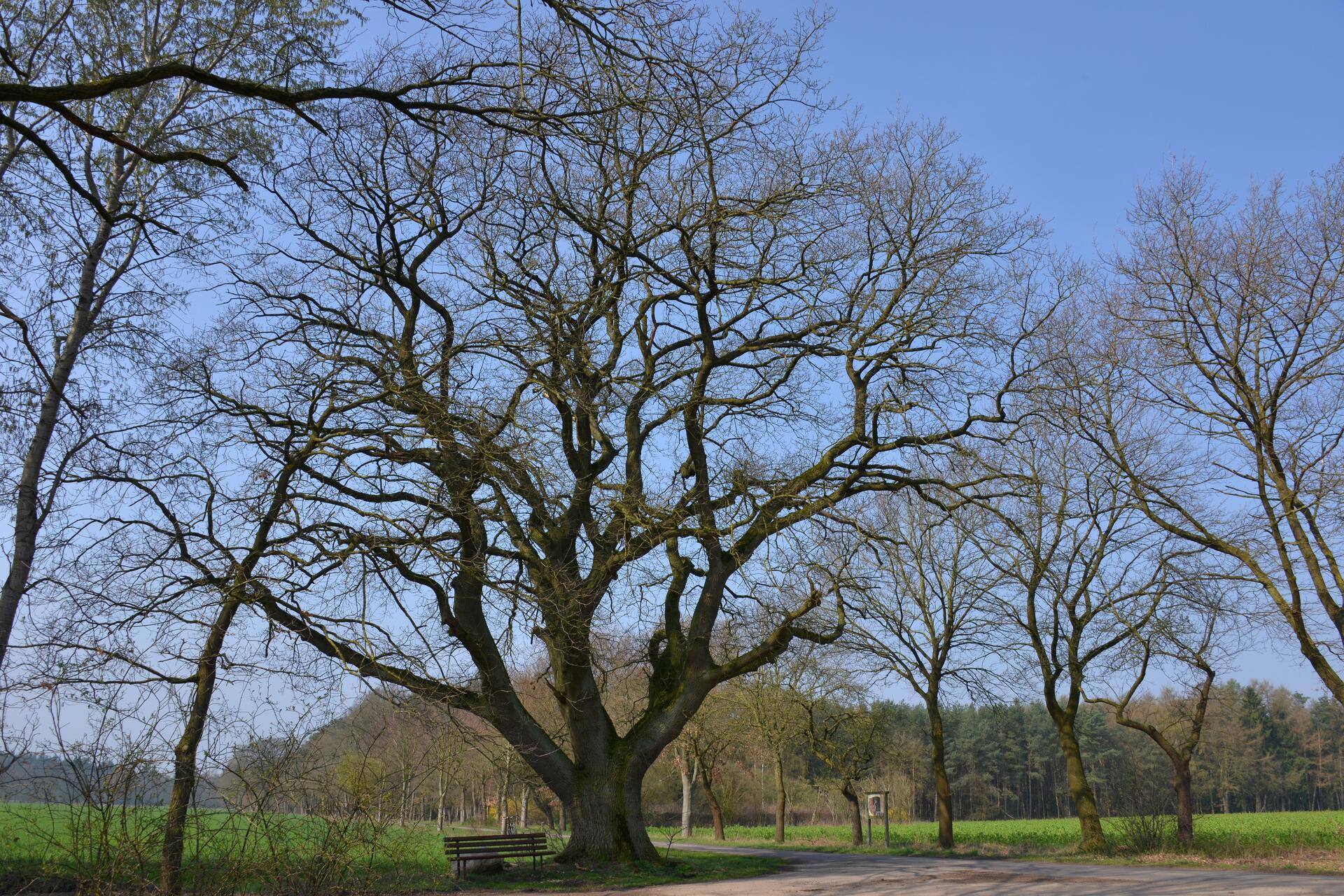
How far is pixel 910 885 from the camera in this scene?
13727 mm

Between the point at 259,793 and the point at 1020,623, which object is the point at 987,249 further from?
the point at 259,793

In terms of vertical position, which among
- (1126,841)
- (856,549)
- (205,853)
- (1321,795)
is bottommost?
(1321,795)

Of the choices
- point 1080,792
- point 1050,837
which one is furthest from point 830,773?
point 1080,792

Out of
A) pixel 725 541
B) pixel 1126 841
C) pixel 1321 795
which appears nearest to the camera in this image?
pixel 725 541

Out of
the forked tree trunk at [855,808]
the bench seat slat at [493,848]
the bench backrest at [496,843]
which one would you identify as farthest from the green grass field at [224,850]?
the forked tree trunk at [855,808]

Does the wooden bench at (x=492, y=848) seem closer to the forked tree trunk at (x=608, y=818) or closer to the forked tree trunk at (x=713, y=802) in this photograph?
the forked tree trunk at (x=608, y=818)

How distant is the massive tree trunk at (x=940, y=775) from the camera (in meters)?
24.5

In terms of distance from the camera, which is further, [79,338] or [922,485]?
[922,485]

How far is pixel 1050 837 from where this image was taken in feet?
93.8

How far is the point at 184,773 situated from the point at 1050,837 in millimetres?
27997

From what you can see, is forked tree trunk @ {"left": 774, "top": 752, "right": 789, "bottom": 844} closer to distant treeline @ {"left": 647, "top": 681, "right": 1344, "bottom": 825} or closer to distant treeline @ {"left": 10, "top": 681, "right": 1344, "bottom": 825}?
distant treeline @ {"left": 10, "top": 681, "right": 1344, "bottom": 825}

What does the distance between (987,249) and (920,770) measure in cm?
5480

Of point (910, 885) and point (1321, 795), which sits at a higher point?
point (910, 885)

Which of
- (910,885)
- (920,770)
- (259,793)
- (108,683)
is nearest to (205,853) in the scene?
(259,793)
